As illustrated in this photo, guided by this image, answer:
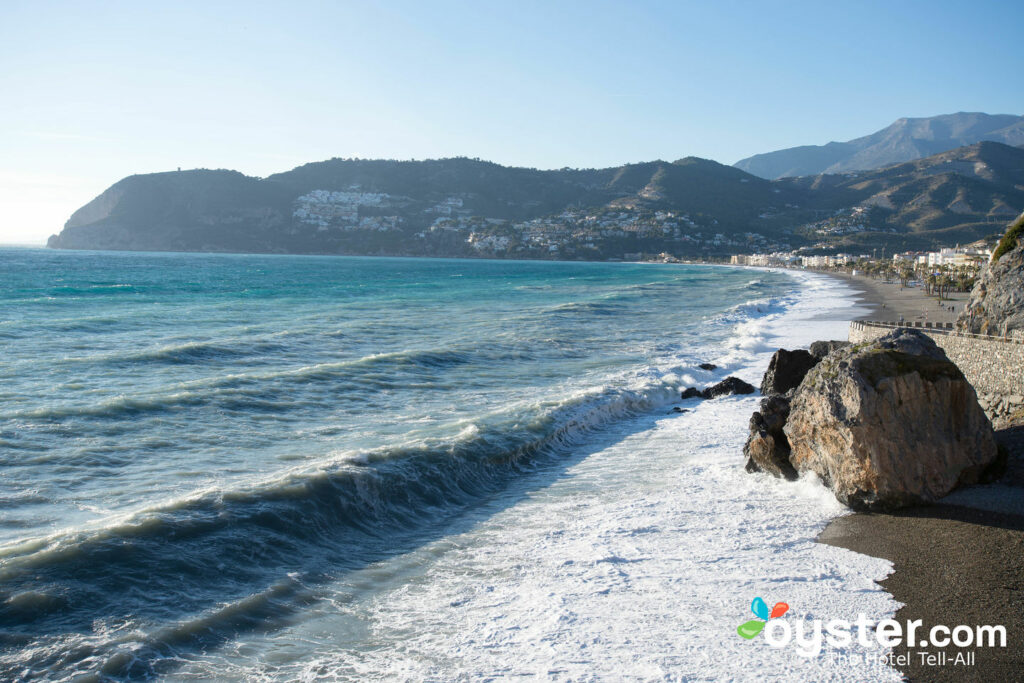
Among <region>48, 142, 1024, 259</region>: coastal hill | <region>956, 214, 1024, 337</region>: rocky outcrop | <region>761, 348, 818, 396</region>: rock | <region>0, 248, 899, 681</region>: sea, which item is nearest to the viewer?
<region>0, 248, 899, 681</region>: sea

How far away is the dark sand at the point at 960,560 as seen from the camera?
5.52 m

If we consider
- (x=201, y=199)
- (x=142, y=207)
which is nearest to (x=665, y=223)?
(x=201, y=199)

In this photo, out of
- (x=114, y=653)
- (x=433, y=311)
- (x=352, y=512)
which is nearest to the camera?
(x=114, y=653)

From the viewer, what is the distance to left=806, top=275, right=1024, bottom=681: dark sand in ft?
18.1

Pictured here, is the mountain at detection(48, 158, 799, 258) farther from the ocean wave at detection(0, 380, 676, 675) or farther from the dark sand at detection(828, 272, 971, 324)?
the ocean wave at detection(0, 380, 676, 675)

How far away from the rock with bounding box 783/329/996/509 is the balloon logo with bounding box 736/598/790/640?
339cm

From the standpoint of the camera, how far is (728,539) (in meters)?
8.27

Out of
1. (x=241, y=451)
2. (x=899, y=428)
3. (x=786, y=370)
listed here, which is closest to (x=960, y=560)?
(x=899, y=428)

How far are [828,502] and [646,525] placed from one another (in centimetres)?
287

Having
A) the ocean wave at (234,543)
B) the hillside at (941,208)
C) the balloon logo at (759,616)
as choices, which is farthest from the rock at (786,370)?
the hillside at (941,208)

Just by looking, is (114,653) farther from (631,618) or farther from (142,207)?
(142,207)

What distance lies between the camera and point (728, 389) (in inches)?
707

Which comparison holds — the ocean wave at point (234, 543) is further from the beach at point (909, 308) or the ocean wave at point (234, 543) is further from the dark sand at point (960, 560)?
the beach at point (909, 308)

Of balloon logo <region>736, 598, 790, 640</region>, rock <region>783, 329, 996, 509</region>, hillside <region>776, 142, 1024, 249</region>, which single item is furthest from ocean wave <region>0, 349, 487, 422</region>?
hillside <region>776, 142, 1024, 249</region>
